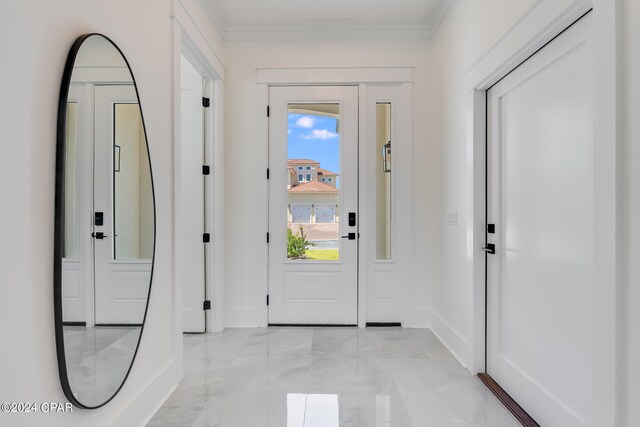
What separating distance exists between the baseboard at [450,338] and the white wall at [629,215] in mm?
1388

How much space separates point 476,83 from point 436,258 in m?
1.59

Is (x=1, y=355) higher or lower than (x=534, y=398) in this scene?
higher

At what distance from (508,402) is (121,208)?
7.75 ft

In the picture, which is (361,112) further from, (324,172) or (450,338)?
(450,338)

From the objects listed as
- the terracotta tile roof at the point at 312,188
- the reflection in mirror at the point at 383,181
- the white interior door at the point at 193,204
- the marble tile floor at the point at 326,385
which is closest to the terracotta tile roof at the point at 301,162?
the terracotta tile roof at the point at 312,188

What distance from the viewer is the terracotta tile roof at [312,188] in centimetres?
346

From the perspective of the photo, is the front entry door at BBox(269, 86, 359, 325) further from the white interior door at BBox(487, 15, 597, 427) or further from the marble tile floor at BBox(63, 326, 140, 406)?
the marble tile floor at BBox(63, 326, 140, 406)

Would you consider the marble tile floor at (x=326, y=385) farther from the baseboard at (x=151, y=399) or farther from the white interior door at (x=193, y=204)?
the white interior door at (x=193, y=204)

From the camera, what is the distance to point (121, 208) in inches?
68.7

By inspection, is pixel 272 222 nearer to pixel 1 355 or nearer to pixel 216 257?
pixel 216 257

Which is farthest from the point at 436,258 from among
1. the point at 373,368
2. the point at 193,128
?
the point at 193,128

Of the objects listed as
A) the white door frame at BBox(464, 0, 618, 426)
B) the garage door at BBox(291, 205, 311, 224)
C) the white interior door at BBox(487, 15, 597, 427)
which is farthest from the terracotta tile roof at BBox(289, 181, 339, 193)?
the white door frame at BBox(464, 0, 618, 426)

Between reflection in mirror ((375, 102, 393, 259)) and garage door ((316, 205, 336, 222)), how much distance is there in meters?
0.43

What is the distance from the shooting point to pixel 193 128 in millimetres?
3240
